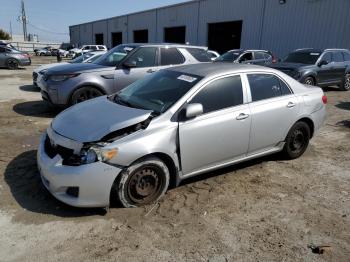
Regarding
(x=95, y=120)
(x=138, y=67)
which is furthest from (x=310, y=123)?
(x=138, y=67)

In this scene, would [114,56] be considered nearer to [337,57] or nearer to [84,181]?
[84,181]

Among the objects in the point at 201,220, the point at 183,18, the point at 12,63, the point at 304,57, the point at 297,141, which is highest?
the point at 183,18

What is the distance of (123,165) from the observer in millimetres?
3572

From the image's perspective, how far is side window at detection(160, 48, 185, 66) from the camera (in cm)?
833

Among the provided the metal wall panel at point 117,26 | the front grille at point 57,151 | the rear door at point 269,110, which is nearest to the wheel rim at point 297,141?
the rear door at point 269,110

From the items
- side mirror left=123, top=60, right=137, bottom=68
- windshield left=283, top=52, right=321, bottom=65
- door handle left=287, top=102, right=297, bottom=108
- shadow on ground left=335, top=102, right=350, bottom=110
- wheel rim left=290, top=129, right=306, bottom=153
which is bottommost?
shadow on ground left=335, top=102, right=350, bottom=110

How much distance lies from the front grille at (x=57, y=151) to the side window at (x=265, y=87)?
2583mm

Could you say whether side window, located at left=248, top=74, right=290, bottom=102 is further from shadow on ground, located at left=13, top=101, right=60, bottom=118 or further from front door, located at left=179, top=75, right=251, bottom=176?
shadow on ground, located at left=13, top=101, right=60, bottom=118

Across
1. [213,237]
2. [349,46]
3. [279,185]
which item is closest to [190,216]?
[213,237]

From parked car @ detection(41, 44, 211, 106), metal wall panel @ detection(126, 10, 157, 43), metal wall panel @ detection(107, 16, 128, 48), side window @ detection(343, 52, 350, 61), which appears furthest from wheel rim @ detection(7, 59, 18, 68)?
metal wall panel @ detection(107, 16, 128, 48)

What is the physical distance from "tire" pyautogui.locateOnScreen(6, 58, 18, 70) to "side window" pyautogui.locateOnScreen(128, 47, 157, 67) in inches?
617

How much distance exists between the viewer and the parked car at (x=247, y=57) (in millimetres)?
14634

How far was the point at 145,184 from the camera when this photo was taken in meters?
3.86

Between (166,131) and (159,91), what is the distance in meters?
0.89
